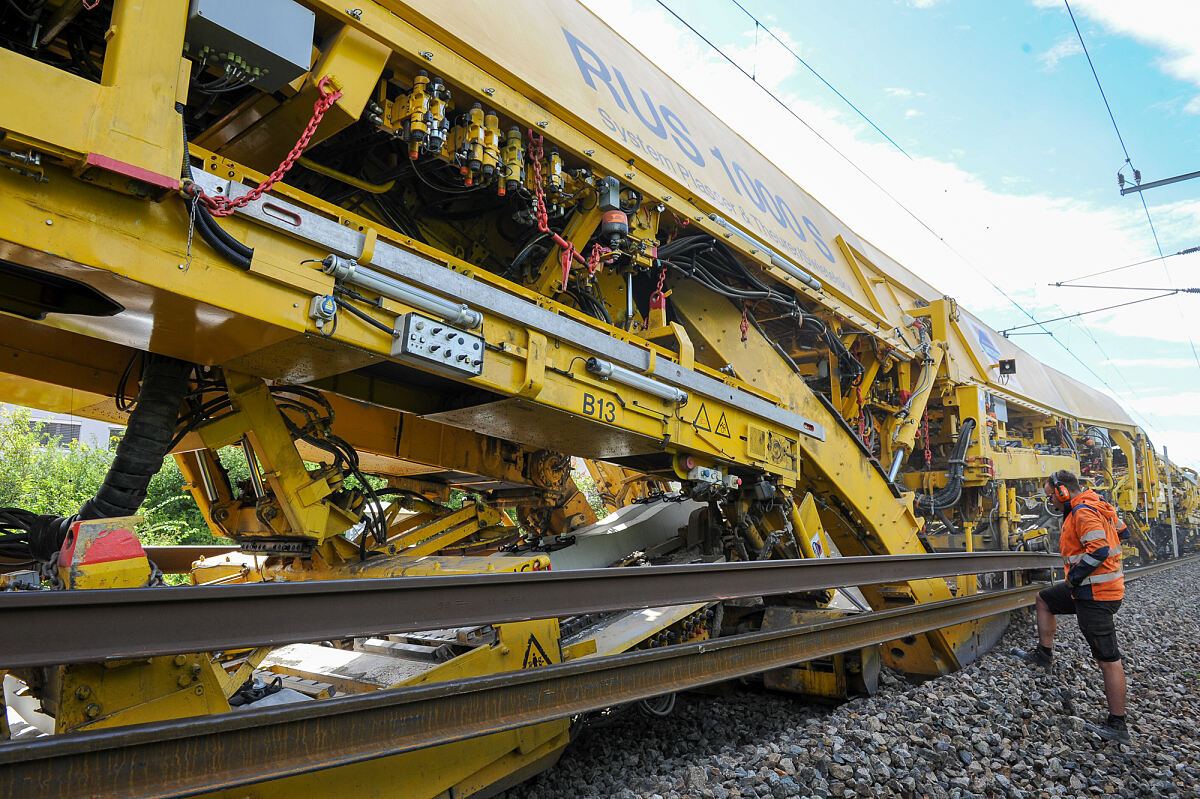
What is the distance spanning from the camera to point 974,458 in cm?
771

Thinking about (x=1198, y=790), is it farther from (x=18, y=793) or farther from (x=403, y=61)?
(x=403, y=61)

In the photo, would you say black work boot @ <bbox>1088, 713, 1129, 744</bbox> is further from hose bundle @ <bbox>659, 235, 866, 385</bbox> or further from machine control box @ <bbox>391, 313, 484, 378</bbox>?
machine control box @ <bbox>391, 313, 484, 378</bbox>

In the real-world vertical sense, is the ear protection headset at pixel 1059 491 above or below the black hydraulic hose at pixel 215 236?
below

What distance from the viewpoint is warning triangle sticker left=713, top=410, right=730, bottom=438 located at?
4297 mm

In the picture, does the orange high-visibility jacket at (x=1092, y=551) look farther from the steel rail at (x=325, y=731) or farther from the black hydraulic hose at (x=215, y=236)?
the black hydraulic hose at (x=215, y=236)

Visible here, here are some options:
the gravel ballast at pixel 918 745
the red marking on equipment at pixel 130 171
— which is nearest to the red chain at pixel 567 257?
the red marking on equipment at pixel 130 171

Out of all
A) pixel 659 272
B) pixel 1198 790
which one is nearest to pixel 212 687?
pixel 659 272

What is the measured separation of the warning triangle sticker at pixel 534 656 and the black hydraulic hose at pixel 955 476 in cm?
600

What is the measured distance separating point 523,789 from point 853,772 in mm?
1394

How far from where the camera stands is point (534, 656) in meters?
3.03

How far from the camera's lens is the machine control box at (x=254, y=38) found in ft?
7.16

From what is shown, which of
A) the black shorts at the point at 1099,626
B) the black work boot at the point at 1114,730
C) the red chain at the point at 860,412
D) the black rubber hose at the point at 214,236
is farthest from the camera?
the red chain at the point at 860,412

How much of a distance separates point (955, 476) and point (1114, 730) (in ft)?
13.2

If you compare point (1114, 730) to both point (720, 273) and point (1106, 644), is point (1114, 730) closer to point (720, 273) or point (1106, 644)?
point (1106, 644)
